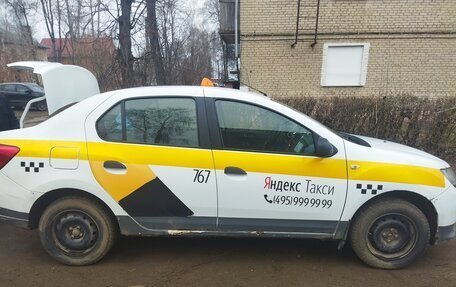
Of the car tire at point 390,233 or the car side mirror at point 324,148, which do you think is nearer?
the car side mirror at point 324,148

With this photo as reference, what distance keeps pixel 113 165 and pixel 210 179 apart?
869 mm

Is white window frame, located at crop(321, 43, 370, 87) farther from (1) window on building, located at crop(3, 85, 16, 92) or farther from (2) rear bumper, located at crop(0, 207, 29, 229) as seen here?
(1) window on building, located at crop(3, 85, 16, 92)

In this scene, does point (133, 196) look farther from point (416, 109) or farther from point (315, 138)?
point (416, 109)

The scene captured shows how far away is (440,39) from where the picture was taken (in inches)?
506

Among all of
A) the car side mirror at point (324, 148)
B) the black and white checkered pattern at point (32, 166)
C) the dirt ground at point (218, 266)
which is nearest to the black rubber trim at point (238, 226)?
the dirt ground at point (218, 266)

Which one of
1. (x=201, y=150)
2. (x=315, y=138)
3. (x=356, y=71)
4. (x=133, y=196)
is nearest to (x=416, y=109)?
(x=315, y=138)

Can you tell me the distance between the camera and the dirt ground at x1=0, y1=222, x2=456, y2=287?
11.3ft

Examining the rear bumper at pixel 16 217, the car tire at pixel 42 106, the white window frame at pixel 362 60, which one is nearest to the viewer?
the rear bumper at pixel 16 217

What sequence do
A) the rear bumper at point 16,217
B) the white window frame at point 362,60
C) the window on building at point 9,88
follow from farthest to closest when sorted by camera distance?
the window on building at point 9,88 → the white window frame at point 362,60 → the rear bumper at point 16,217

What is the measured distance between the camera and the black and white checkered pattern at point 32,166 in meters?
3.60

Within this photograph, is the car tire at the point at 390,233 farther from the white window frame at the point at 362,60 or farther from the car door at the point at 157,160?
the white window frame at the point at 362,60

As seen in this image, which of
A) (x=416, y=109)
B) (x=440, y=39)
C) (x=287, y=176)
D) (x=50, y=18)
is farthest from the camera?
Answer: (x=50, y=18)

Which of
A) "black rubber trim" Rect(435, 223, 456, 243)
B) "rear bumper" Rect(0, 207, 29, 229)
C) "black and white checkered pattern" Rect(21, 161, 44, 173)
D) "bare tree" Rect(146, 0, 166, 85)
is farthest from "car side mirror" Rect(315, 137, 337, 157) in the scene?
"bare tree" Rect(146, 0, 166, 85)

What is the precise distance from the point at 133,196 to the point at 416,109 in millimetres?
5644
